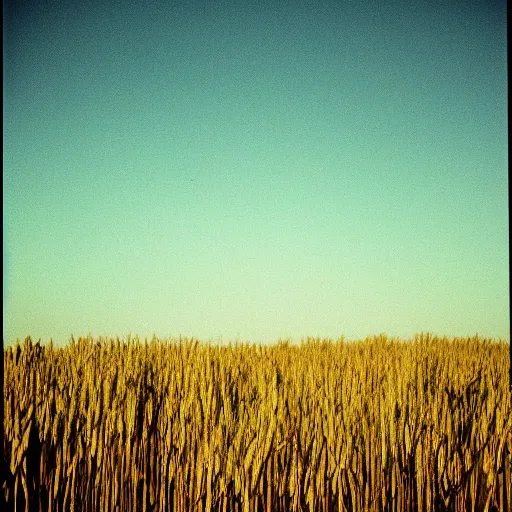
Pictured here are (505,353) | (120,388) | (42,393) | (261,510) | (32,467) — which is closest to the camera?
(261,510)

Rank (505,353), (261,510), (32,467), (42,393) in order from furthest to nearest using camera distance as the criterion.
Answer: (505,353) → (42,393) → (32,467) → (261,510)

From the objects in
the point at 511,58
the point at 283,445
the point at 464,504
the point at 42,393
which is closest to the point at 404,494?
the point at 464,504

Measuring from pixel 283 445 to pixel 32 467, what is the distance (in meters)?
0.85

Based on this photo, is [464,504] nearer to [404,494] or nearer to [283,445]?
[404,494]

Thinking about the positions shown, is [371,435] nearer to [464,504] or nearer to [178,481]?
[464,504]

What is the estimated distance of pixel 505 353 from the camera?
285 centimetres

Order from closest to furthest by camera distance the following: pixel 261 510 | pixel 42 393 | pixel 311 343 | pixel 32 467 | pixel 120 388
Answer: pixel 261 510
pixel 32 467
pixel 42 393
pixel 120 388
pixel 311 343

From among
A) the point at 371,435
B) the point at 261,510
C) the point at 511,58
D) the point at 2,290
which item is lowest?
the point at 261,510

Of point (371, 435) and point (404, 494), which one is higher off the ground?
point (371, 435)

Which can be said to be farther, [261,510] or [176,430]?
[176,430]

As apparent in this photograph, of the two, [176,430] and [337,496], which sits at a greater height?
[176,430]

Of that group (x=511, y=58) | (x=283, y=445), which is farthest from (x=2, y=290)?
(x=511, y=58)

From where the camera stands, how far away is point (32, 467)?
169 cm

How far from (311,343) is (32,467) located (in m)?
2.53
